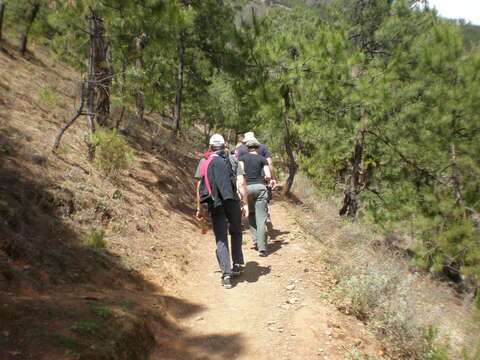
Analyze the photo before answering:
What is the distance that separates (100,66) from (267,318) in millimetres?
6417

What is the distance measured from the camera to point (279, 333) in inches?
140

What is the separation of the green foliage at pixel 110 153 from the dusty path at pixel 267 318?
2510 mm

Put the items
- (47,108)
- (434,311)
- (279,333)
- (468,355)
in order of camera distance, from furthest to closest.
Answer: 1. (47,108)
2. (434,311)
3. (279,333)
4. (468,355)

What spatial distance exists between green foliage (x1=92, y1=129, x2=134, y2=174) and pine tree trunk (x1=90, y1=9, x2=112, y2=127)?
0.64 metres

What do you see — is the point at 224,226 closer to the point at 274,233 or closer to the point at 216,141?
the point at 216,141

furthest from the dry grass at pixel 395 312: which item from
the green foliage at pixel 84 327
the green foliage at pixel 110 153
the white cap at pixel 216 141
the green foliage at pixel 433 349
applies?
the green foliage at pixel 110 153

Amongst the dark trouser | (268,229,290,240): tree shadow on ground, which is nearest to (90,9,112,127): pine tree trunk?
the dark trouser

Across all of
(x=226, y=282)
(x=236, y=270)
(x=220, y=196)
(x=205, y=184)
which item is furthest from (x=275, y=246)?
(x=205, y=184)

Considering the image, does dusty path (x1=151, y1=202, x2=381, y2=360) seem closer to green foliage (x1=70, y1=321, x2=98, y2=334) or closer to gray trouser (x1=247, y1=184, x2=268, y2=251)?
gray trouser (x1=247, y1=184, x2=268, y2=251)

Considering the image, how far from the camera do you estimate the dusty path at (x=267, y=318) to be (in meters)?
3.29

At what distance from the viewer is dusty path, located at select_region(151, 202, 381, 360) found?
3295 millimetres

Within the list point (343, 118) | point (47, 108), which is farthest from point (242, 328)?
point (47, 108)

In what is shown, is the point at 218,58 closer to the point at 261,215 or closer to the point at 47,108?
the point at 47,108

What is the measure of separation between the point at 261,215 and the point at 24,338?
151 inches
